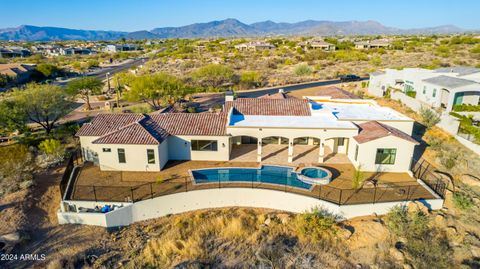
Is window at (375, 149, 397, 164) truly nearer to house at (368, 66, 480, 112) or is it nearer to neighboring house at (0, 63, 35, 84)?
house at (368, 66, 480, 112)

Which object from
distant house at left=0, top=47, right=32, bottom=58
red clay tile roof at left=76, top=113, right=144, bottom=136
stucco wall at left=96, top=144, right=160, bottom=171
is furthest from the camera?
distant house at left=0, top=47, right=32, bottom=58

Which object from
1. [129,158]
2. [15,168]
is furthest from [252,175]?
[15,168]

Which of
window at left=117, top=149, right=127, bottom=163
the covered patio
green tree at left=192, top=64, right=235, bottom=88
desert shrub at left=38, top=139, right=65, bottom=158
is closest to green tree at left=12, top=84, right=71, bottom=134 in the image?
desert shrub at left=38, top=139, right=65, bottom=158

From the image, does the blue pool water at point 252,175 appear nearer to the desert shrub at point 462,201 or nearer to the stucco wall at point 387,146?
the stucco wall at point 387,146

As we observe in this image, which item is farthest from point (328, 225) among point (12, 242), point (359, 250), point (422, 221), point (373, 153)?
point (12, 242)

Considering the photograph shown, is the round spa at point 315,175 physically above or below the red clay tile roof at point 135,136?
below

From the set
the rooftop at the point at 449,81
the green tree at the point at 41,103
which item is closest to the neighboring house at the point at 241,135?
the green tree at the point at 41,103

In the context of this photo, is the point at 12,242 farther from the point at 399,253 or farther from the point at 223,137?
the point at 399,253

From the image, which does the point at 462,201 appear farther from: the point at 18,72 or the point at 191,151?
the point at 18,72
